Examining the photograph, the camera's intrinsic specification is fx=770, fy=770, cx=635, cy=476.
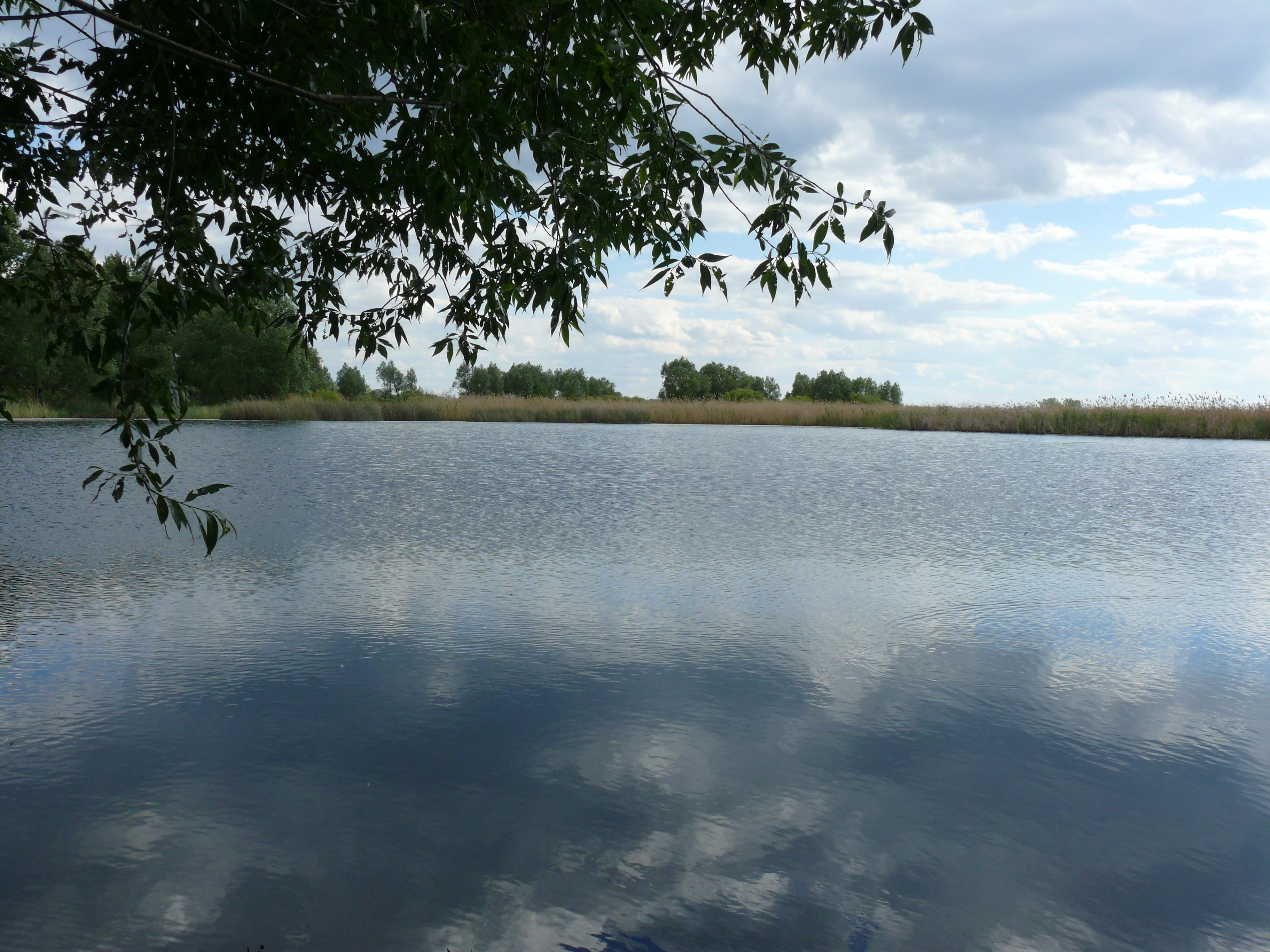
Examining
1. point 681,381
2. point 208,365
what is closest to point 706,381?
point 681,381

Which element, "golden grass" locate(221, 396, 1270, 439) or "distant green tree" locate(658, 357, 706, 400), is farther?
"distant green tree" locate(658, 357, 706, 400)

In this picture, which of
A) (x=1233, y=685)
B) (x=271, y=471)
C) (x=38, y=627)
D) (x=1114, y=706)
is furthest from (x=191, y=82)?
(x=271, y=471)

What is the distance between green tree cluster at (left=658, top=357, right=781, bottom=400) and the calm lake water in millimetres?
78443

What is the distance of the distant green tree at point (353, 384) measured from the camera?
6506 centimetres

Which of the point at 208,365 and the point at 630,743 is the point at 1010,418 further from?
the point at 208,365

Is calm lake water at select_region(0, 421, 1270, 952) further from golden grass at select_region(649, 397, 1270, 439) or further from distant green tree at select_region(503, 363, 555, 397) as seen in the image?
distant green tree at select_region(503, 363, 555, 397)

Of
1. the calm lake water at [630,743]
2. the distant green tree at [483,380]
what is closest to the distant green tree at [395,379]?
the distant green tree at [483,380]

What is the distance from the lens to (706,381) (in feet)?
284

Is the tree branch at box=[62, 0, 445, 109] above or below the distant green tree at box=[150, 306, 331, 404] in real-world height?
below

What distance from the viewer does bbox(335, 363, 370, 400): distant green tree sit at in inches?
2562

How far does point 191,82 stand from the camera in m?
3.54

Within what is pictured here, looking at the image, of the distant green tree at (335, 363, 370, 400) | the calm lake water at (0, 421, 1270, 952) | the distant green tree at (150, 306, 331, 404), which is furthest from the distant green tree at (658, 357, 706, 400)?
the calm lake water at (0, 421, 1270, 952)

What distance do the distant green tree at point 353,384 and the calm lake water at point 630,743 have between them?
2423 inches

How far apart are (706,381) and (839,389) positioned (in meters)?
15.5
